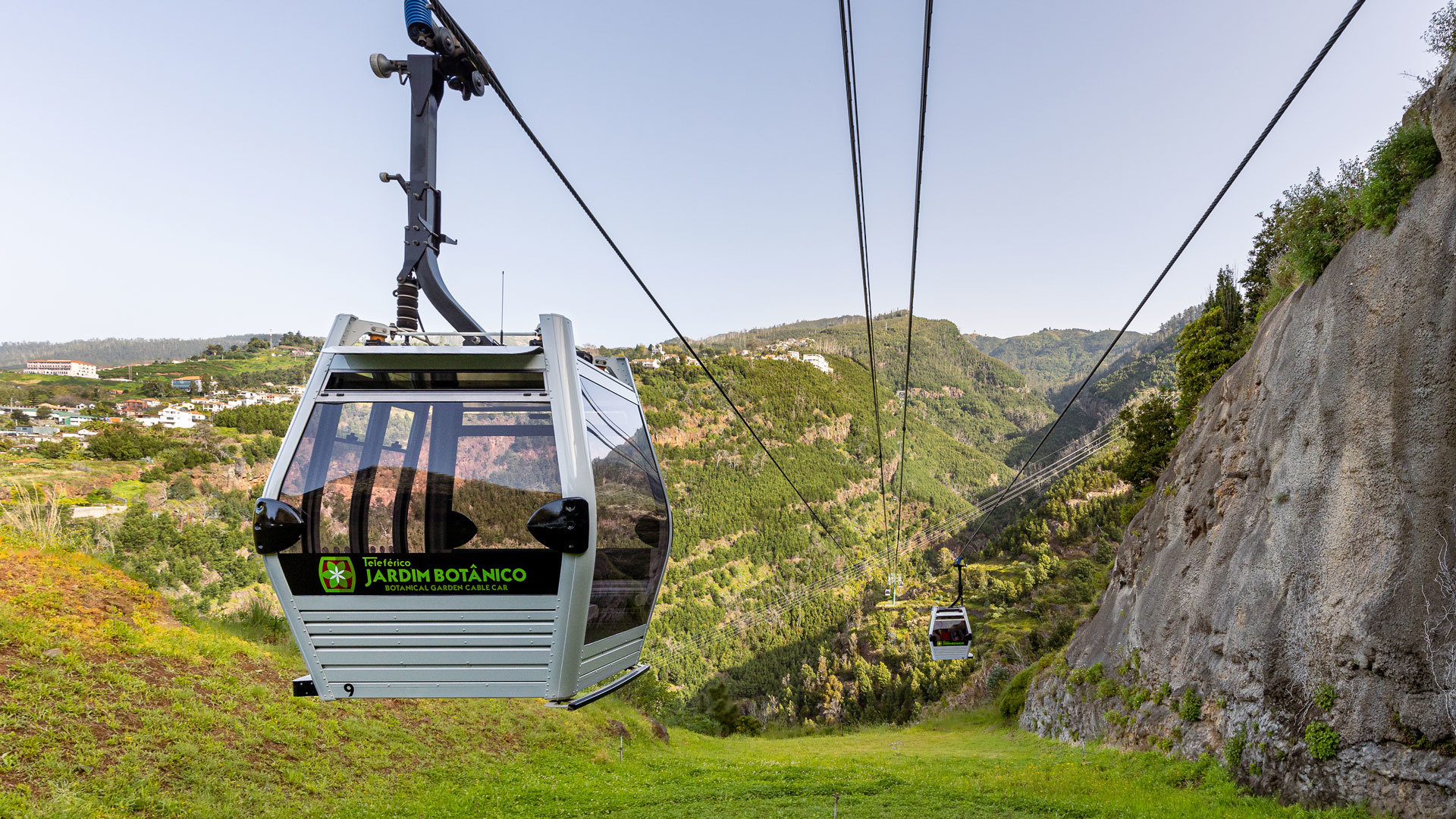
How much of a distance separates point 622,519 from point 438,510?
122 cm

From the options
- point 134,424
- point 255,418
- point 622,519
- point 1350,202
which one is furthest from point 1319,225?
point 134,424

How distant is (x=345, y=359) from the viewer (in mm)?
4340

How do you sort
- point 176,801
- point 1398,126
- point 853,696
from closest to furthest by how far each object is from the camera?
point 176,801
point 1398,126
point 853,696

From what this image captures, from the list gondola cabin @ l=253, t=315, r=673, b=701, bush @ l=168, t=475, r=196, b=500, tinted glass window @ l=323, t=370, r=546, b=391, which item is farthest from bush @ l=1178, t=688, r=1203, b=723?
bush @ l=168, t=475, r=196, b=500

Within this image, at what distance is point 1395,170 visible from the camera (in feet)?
39.4

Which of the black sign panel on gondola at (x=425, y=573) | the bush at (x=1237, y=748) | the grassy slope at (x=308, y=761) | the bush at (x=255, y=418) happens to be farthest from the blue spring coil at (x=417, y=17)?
the bush at (x=255, y=418)

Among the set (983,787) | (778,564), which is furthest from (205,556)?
(778,564)

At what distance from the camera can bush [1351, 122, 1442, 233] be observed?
38.1 ft

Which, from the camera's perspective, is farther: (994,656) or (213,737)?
(994,656)

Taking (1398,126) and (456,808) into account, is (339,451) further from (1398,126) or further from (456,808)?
(1398,126)

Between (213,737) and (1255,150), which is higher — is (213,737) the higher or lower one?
the lower one

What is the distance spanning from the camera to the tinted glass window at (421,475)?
4020 millimetres

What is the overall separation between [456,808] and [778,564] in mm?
144829

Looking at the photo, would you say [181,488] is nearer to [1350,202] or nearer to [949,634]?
[949,634]
